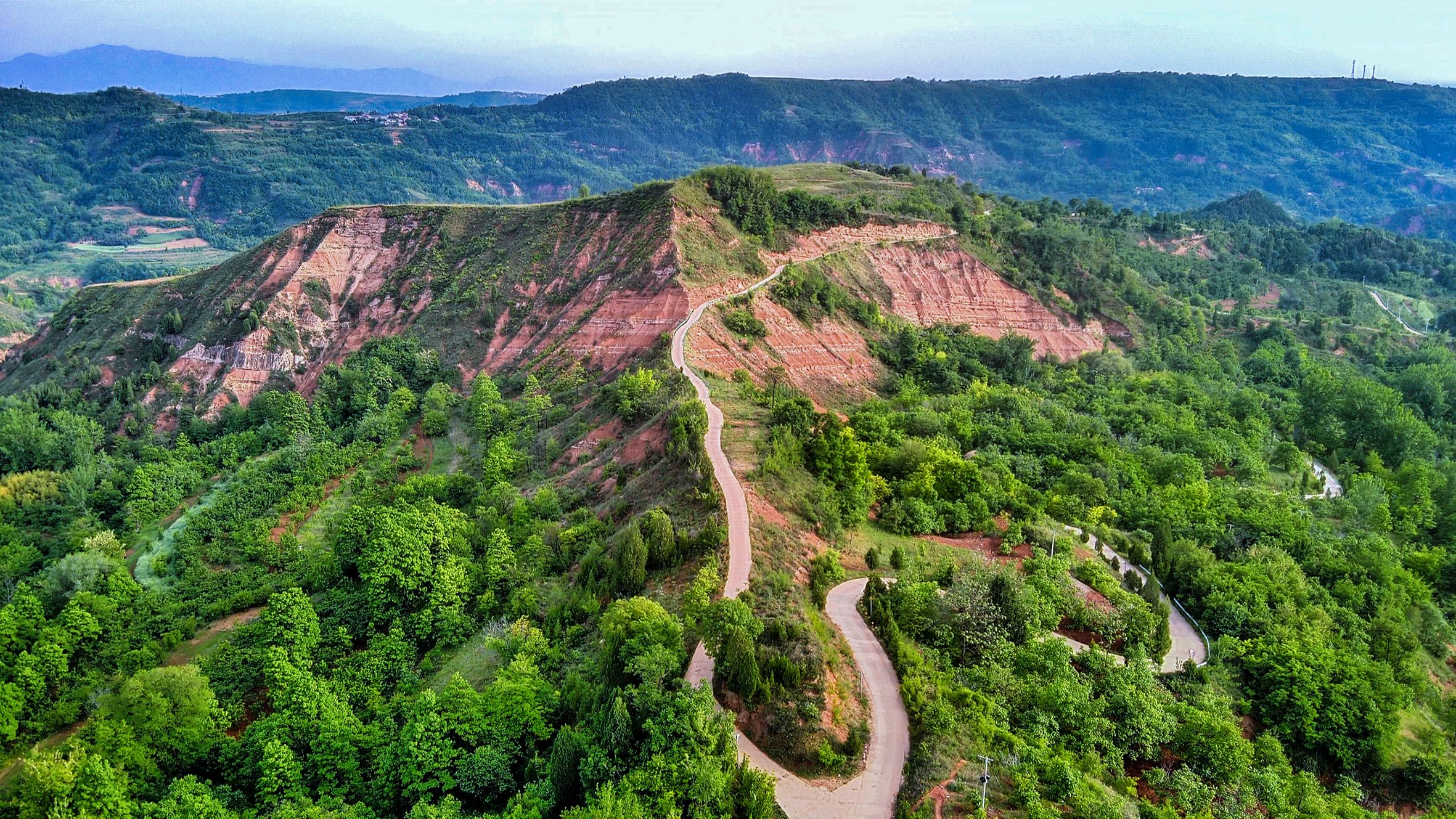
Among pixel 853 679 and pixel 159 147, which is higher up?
pixel 159 147

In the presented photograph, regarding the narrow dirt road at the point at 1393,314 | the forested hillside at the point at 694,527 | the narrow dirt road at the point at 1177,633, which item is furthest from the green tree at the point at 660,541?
the narrow dirt road at the point at 1393,314

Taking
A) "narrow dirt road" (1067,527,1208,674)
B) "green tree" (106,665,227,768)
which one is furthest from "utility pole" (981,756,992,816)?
"green tree" (106,665,227,768)

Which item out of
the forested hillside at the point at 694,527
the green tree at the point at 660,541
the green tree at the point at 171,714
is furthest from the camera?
the green tree at the point at 660,541

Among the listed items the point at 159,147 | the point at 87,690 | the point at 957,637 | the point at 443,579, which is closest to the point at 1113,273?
the point at 957,637

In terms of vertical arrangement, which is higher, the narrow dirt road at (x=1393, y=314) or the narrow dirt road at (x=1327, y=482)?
the narrow dirt road at (x=1393, y=314)

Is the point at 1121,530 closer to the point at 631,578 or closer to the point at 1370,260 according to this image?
the point at 631,578

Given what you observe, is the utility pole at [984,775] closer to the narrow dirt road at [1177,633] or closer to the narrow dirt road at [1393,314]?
the narrow dirt road at [1177,633]

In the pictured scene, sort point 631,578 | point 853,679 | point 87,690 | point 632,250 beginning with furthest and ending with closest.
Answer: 1. point 632,250
2. point 87,690
3. point 631,578
4. point 853,679

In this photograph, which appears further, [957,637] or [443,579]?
[443,579]
